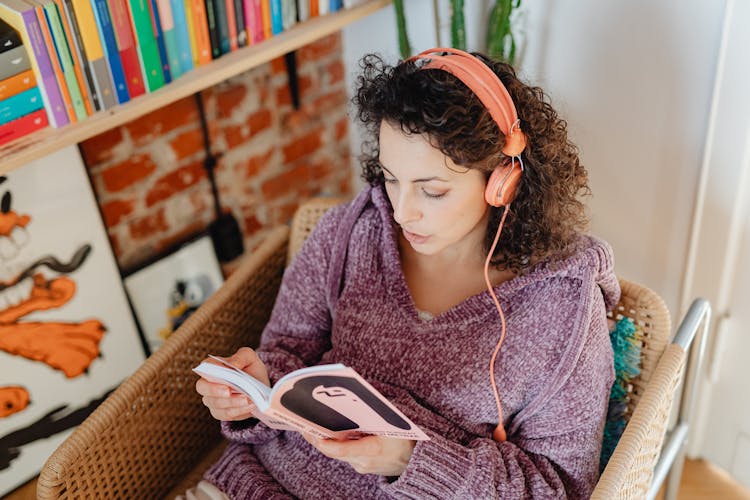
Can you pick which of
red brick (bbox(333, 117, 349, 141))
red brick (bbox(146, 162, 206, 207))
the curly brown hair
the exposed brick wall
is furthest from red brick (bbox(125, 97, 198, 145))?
the curly brown hair

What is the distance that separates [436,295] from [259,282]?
41 cm

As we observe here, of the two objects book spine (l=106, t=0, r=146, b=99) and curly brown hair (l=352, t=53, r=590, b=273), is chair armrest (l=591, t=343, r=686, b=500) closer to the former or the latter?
curly brown hair (l=352, t=53, r=590, b=273)

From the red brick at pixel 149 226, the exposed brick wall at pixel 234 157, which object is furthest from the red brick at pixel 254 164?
the red brick at pixel 149 226

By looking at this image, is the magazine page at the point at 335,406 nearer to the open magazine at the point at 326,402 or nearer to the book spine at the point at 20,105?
the open magazine at the point at 326,402

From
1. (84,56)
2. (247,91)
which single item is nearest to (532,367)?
(84,56)

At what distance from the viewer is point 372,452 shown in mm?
1075

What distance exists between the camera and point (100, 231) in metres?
1.56

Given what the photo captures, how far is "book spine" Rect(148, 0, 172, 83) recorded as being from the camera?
131cm

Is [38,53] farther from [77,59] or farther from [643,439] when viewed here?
[643,439]

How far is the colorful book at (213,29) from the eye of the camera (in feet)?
4.56

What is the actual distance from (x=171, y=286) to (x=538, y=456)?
3.14 feet

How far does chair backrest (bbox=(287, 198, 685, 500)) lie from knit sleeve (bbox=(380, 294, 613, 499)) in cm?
6

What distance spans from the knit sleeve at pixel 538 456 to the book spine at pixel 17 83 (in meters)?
0.83

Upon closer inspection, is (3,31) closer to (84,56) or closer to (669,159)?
(84,56)
